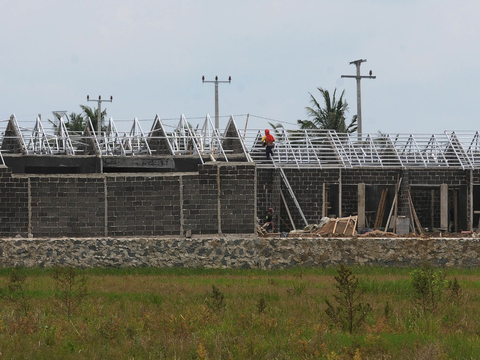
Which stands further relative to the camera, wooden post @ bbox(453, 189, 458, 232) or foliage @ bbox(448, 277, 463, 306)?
wooden post @ bbox(453, 189, 458, 232)

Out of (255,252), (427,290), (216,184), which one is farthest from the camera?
(216,184)

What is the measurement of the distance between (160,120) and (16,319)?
2014 centimetres

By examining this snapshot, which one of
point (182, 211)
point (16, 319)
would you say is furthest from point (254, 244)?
point (16, 319)

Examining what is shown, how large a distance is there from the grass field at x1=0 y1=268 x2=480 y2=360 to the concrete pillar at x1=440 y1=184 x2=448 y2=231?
1571 cm

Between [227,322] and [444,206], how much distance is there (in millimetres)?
21794

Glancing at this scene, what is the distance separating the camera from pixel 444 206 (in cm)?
3103

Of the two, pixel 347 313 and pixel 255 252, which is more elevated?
pixel 255 252

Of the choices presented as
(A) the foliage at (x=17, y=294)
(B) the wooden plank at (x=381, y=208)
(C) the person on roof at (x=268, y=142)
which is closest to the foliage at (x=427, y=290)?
(A) the foliage at (x=17, y=294)

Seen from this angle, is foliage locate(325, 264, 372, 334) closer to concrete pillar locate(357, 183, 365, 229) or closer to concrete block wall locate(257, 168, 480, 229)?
concrete block wall locate(257, 168, 480, 229)

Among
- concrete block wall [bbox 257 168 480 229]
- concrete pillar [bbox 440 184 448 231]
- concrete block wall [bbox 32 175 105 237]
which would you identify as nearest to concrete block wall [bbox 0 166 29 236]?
concrete block wall [bbox 32 175 105 237]

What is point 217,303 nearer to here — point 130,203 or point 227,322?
point 227,322

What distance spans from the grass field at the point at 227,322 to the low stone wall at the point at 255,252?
1.83 metres

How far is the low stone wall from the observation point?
58.7 feet

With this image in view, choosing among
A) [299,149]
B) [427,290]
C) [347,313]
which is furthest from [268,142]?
[347,313]
